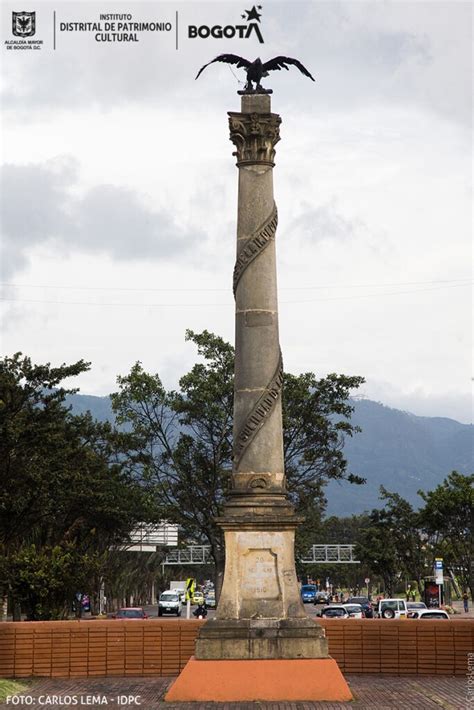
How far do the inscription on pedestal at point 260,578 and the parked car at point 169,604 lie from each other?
48473mm

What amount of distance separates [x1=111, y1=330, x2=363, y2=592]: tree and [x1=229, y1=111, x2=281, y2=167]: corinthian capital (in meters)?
27.4

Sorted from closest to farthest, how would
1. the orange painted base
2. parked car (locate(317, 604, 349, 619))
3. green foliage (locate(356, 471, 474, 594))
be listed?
the orange painted base < parked car (locate(317, 604, 349, 619)) < green foliage (locate(356, 471, 474, 594))

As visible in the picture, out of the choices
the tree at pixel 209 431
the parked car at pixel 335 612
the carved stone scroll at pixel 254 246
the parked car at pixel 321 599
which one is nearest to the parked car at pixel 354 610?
the parked car at pixel 335 612

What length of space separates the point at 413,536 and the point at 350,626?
165ft

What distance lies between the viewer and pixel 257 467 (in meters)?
19.4

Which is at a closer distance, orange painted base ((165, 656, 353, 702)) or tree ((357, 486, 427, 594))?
orange painted base ((165, 656, 353, 702))

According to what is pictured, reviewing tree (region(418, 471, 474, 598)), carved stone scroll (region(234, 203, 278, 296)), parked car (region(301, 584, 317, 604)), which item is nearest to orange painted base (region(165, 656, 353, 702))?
carved stone scroll (region(234, 203, 278, 296))

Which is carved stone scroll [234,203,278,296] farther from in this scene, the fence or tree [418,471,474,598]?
tree [418,471,474,598]

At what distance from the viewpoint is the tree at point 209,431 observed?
47.8 metres

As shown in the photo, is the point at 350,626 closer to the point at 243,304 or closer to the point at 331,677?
the point at 331,677

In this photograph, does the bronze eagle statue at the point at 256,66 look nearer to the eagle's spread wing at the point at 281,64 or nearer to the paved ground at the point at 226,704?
the eagle's spread wing at the point at 281,64

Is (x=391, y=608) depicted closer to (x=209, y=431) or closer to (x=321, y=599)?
(x=209, y=431)

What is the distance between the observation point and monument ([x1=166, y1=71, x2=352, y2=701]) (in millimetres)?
18062

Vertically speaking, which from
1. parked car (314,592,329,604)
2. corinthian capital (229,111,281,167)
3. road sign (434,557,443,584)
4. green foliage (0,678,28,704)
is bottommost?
parked car (314,592,329,604)
